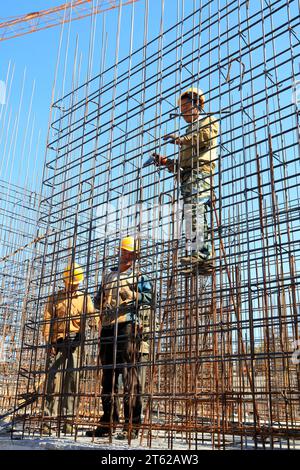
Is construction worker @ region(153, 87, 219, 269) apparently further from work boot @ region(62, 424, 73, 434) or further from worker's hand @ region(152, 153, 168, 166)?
work boot @ region(62, 424, 73, 434)

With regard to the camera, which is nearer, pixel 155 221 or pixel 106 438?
pixel 106 438

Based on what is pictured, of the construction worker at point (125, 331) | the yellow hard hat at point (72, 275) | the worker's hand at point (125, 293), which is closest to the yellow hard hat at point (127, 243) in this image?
the construction worker at point (125, 331)

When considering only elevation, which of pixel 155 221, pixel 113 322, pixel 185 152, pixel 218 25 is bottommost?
pixel 113 322

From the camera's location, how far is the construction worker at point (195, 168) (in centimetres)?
428

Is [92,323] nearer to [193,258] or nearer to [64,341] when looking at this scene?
[64,341]

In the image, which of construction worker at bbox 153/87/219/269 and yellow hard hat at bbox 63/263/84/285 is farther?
yellow hard hat at bbox 63/263/84/285

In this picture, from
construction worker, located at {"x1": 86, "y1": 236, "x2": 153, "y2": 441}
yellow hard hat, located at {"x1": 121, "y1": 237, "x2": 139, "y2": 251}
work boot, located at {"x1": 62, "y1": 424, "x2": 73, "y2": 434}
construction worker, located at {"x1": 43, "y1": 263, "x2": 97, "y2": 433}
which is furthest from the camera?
construction worker, located at {"x1": 43, "y1": 263, "x2": 97, "y2": 433}

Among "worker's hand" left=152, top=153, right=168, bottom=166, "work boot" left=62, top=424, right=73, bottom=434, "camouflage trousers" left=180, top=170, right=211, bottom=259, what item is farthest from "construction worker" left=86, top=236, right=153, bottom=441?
"worker's hand" left=152, top=153, right=168, bottom=166

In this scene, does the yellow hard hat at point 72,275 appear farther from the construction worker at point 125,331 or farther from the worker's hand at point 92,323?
the worker's hand at point 92,323

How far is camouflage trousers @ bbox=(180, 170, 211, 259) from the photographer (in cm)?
429

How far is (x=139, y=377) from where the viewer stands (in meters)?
4.51

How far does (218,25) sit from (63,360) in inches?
152
